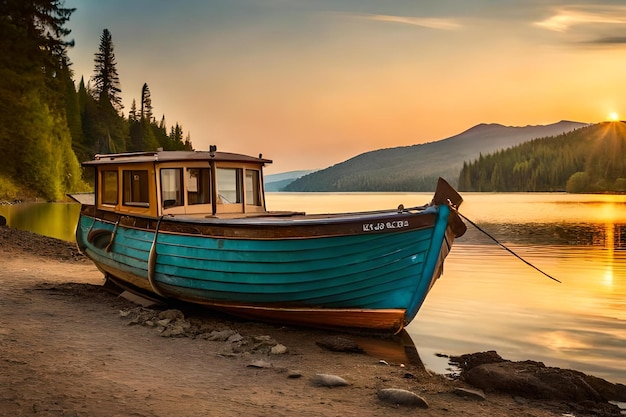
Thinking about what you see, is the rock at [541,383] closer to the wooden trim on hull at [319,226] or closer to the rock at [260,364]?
the wooden trim on hull at [319,226]

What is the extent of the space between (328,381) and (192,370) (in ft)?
5.94

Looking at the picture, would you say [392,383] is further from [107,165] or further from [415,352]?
[107,165]

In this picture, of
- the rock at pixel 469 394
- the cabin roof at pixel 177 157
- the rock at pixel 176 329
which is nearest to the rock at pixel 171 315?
the rock at pixel 176 329

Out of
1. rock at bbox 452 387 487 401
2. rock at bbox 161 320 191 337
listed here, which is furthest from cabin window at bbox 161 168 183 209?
rock at bbox 452 387 487 401

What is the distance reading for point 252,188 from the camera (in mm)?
13766

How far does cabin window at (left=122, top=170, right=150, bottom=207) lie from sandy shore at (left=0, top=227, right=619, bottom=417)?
2.24 m

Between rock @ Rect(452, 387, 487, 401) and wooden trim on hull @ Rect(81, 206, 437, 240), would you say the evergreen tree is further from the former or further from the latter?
rock @ Rect(452, 387, 487, 401)

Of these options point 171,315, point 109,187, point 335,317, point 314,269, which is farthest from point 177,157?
point 335,317

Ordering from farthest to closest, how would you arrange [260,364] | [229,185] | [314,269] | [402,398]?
1. [229,185]
2. [314,269]
3. [260,364]
4. [402,398]

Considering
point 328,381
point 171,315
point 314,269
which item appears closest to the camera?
point 328,381

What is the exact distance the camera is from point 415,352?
10.8 m

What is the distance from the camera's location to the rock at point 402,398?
685cm

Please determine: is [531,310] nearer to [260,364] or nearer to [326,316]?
[326,316]

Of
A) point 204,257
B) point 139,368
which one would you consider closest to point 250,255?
point 204,257
